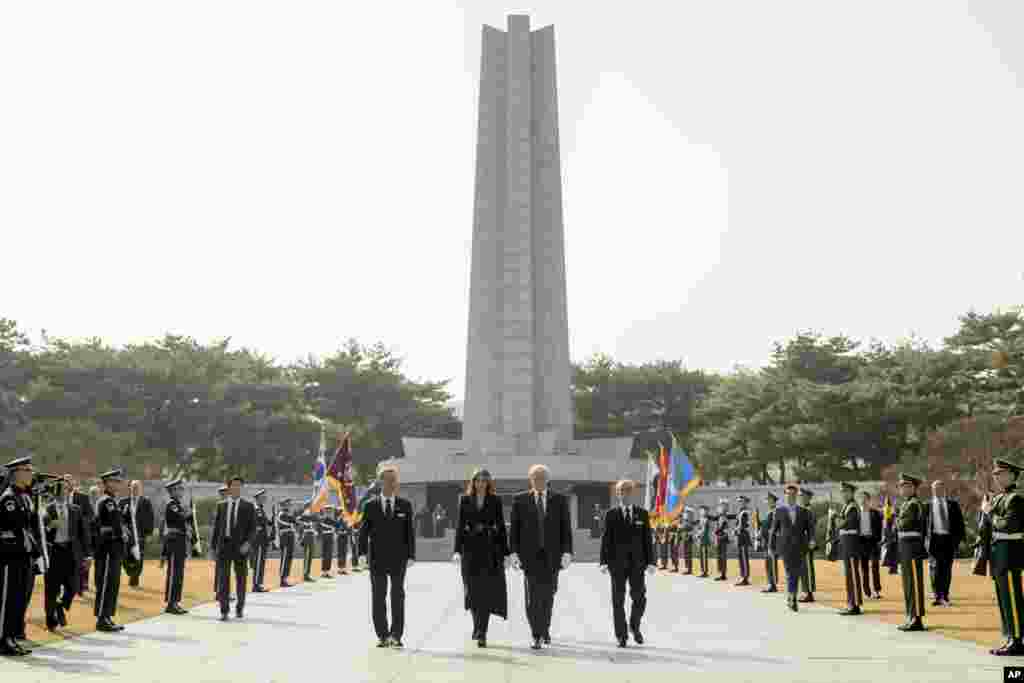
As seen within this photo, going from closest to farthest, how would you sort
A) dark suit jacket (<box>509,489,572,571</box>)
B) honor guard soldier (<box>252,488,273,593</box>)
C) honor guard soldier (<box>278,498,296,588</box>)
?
dark suit jacket (<box>509,489,572,571</box>), honor guard soldier (<box>252,488,273,593</box>), honor guard soldier (<box>278,498,296,588</box>)

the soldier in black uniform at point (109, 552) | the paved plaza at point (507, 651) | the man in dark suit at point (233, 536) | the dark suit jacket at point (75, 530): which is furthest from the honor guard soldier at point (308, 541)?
the soldier in black uniform at point (109, 552)

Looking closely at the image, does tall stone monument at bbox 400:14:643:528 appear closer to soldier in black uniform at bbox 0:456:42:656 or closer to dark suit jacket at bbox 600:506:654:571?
dark suit jacket at bbox 600:506:654:571

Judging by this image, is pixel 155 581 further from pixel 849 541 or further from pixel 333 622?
pixel 849 541

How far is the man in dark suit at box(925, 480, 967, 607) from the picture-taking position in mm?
17422

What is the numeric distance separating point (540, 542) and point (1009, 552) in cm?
478

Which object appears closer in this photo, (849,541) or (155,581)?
(849,541)

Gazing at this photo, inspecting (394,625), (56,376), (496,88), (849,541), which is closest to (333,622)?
(394,625)

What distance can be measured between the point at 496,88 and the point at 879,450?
78.9 ft

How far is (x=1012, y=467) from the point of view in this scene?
11.3 m

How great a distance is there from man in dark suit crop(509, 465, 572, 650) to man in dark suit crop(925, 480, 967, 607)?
7998 millimetres

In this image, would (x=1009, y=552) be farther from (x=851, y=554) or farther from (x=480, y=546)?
(x=480, y=546)

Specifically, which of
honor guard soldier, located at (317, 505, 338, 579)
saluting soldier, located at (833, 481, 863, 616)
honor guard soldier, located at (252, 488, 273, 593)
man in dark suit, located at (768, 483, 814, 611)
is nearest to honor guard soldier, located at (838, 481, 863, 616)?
saluting soldier, located at (833, 481, 863, 616)

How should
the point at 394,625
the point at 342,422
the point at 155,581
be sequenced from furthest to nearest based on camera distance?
the point at 342,422 → the point at 155,581 → the point at 394,625

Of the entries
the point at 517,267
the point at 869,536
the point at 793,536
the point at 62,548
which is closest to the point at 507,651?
the point at 793,536
